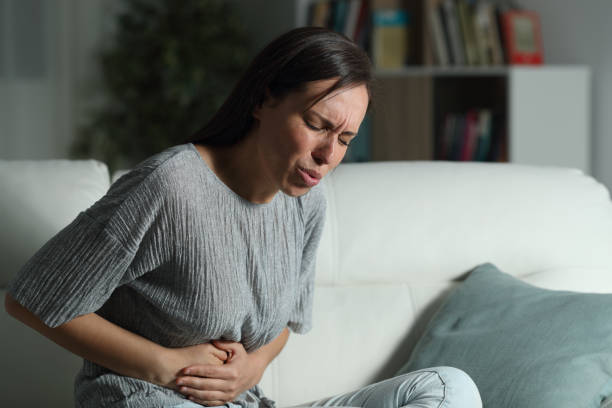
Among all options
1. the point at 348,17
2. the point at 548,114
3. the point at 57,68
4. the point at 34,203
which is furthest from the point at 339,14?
the point at 34,203

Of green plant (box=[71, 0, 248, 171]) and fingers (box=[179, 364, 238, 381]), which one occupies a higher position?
green plant (box=[71, 0, 248, 171])

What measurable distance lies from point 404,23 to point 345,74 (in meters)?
2.48

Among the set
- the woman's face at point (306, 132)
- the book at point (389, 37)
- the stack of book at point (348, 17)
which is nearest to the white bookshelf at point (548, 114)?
the book at point (389, 37)

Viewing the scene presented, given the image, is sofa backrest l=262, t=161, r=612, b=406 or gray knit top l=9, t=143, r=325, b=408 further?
sofa backrest l=262, t=161, r=612, b=406

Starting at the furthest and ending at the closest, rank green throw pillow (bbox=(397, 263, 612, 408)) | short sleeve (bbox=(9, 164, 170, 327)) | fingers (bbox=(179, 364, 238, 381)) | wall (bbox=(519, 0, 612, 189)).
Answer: wall (bbox=(519, 0, 612, 189)) → green throw pillow (bbox=(397, 263, 612, 408)) → fingers (bbox=(179, 364, 238, 381)) → short sleeve (bbox=(9, 164, 170, 327))

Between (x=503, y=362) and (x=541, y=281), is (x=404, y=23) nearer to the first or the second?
(x=541, y=281)

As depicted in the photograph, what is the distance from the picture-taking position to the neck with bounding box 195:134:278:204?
1.23m

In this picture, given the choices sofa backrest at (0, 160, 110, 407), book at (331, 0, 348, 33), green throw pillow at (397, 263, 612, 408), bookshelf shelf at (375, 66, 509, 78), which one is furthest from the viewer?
book at (331, 0, 348, 33)

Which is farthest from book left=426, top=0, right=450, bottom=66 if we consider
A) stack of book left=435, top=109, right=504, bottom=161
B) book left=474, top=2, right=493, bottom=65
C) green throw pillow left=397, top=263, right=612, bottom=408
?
green throw pillow left=397, top=263, right=612, bottom=408

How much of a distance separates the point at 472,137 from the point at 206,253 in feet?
7.76

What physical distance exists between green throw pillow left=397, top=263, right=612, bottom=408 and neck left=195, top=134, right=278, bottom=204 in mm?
553

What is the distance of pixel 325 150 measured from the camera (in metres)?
1.15

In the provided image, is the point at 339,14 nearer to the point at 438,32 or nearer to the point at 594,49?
the point at 438,32

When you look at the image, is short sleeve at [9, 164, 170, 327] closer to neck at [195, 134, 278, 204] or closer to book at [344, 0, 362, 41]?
neck at [195, 134, 278, 204]
